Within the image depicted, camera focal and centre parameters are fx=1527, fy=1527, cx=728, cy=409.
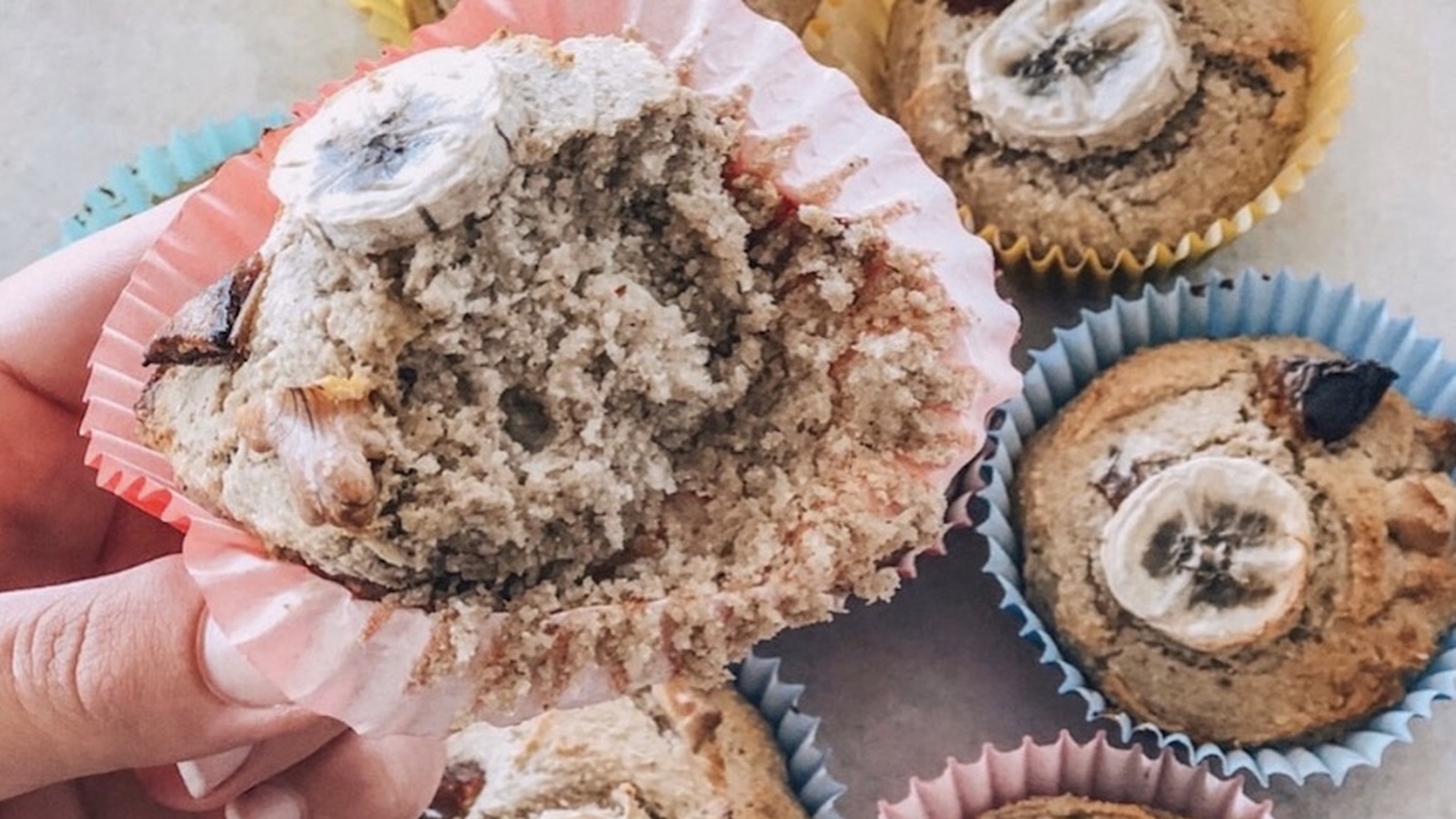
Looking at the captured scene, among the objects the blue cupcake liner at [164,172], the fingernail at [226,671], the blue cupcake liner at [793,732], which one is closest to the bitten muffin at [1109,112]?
the blue cupcake liner at [793,732]

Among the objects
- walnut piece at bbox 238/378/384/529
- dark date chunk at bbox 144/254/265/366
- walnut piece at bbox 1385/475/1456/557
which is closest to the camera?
walnut piece at bbox 238/378/384/529

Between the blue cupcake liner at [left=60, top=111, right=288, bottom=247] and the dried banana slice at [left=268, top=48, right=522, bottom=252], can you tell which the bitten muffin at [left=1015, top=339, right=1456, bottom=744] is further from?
the blue cupcake liner at [left=60, top=111, right=288, bottom=247]

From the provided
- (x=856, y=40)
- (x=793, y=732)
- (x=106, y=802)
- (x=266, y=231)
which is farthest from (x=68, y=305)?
(x=856, y=40)

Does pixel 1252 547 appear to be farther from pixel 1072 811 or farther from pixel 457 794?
pixel 457 794

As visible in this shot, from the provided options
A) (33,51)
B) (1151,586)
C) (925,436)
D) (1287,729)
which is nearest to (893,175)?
(925,436)

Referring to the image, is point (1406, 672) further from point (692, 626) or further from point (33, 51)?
point (33, 51)

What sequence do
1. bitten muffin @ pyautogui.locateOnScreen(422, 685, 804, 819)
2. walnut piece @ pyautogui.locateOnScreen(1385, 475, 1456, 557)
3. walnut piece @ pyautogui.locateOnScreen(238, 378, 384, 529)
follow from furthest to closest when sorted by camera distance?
walnut piece @ pyautogui.locateOnScreen(1385, 475, 1456, 557) → bitten muffin @ pyautogui.locateOnScreen(422, 685, 804, 819) → walnut piece @ pyautogui.locateOnScreen(238, 378, 384, 529)

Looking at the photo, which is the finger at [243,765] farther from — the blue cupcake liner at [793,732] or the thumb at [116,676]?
the blue cupcake liner at [793,732]

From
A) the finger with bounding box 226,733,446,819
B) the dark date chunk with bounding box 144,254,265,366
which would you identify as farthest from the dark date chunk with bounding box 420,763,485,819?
the dark date chunk with bounding box 144,254,265,366
